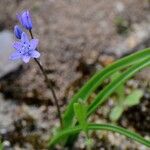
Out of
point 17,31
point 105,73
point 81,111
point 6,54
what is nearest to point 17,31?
point 17,31

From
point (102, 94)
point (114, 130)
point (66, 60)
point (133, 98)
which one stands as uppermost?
point (66, 60)

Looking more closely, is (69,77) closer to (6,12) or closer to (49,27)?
(49,27)

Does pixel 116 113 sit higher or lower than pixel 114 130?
higher

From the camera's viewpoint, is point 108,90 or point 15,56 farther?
point 108,90

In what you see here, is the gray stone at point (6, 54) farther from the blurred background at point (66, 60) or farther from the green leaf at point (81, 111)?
the green leaf at point (81, 111)

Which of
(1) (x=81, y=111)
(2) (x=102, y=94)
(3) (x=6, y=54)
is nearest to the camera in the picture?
(1) (x=81, y=111)

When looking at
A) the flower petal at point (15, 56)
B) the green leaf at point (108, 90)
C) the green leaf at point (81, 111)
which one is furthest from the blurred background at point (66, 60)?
the flower petal at point (15, 56)

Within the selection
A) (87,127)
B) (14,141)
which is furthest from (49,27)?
(87,127)

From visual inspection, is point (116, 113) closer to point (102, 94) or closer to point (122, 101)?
point (122, 101)
